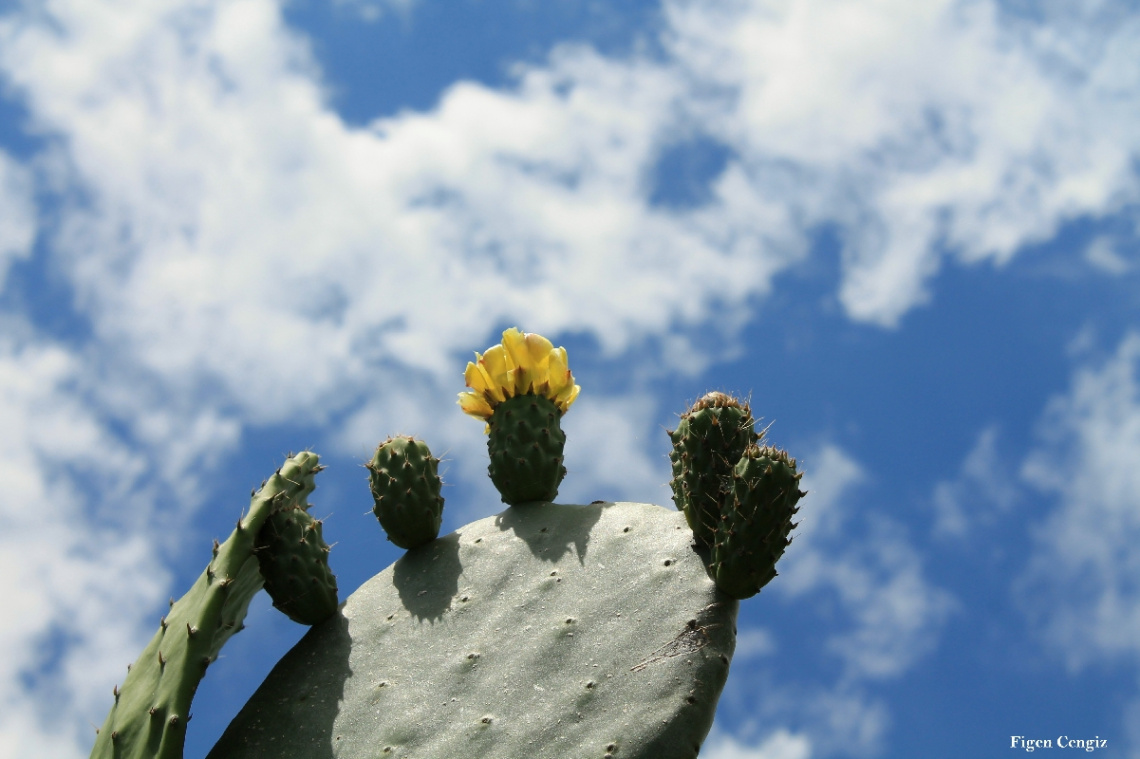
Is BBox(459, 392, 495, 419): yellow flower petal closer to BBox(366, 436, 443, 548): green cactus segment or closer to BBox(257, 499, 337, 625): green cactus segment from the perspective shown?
BBox(366, 436, 443, 548): green cactus segment

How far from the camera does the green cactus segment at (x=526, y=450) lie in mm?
3027

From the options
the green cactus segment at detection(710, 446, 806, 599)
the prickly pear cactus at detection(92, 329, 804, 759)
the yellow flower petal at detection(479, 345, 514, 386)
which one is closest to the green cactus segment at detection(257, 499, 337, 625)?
the prickly pear cactus at detection(92, 329, 804, 759)

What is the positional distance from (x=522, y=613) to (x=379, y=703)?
16.9 inches

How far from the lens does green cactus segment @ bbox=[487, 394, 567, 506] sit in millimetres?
3027

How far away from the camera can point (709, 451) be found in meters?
2.63

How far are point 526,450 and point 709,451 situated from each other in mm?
627

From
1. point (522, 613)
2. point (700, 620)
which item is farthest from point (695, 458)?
point (522, 613)

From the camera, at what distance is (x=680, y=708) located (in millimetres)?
2271

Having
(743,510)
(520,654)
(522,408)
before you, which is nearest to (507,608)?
(520,654)

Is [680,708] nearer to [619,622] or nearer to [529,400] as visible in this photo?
[619,622]

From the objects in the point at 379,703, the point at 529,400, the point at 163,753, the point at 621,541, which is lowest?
the point at 163,753

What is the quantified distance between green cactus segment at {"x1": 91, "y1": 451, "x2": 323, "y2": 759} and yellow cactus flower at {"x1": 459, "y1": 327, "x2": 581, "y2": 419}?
1.99 ft

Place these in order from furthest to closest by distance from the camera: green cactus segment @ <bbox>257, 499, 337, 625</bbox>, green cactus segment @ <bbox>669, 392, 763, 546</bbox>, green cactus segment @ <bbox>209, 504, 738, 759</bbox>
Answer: green cactus segment @ <bbox>257, 499, 337, 625</bbox> < green cactus segment @ <bbox>669, 392, 763, 546</bbox> < green cactus segment @ <bbox>209, 504, 738, 759</bbox>

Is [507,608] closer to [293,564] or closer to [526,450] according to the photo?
[526,450]
